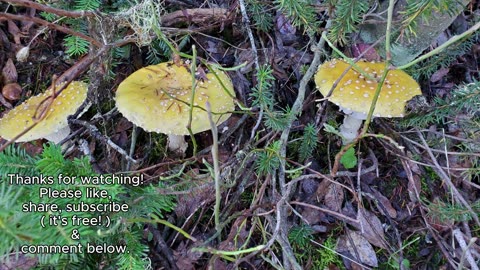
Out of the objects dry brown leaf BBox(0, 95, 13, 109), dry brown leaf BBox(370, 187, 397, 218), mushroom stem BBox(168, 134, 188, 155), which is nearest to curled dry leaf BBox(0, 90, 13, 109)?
dry brown leaf BBox(0, 95, 13, 109)

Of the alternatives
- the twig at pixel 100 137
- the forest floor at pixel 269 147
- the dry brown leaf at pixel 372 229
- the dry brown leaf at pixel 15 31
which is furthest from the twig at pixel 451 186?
the dry brown leaf at pixel 15 31

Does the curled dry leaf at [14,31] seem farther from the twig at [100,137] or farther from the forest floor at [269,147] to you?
the twig at [100,137]

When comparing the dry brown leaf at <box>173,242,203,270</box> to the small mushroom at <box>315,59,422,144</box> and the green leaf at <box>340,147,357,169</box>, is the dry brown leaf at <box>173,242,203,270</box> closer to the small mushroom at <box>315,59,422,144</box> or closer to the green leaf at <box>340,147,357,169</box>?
the green leaf at <box>340,147,357,169</box>

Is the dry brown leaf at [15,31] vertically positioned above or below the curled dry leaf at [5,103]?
above

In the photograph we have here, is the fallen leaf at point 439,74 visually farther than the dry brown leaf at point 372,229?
Yes

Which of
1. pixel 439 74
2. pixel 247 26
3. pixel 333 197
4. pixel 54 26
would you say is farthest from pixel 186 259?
pixel 439 74

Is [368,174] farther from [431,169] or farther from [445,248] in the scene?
[445,248]

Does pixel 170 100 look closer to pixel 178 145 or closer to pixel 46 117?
pixel 178 145
